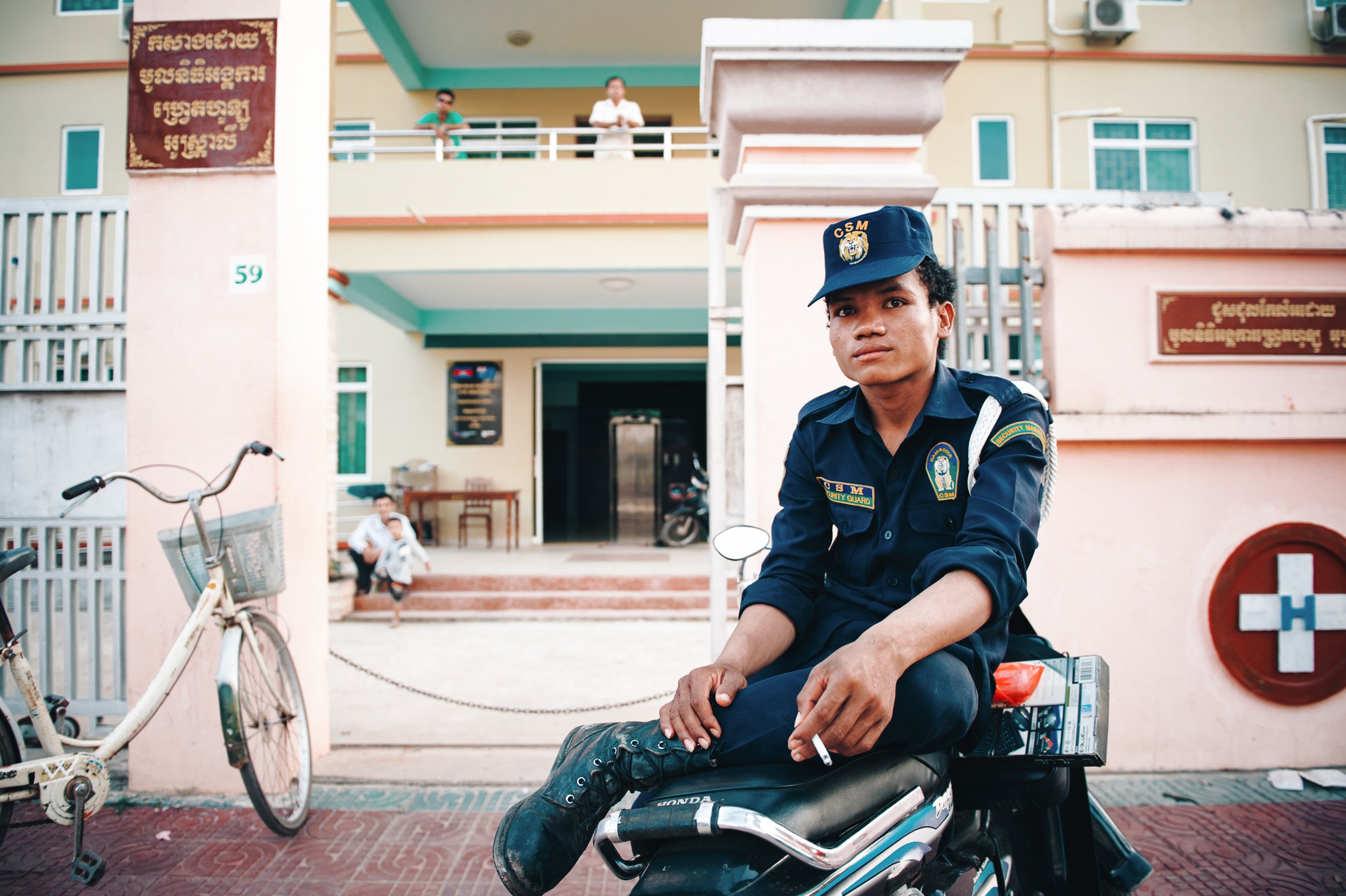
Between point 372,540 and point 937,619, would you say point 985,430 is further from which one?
point 372,540

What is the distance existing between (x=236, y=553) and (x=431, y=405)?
30.9ft

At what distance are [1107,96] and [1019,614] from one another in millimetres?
11776

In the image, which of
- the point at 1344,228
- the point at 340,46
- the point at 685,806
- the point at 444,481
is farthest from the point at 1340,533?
the point at 340,46

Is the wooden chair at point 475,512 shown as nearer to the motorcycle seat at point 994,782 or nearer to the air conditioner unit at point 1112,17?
the motorcycle seat at point 994,782

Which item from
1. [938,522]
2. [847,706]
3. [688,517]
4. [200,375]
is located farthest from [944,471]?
[688,517]

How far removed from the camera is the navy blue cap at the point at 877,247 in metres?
1.57

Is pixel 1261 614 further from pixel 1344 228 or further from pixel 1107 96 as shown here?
pixel 1107 96

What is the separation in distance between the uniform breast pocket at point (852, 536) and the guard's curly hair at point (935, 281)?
441 mm

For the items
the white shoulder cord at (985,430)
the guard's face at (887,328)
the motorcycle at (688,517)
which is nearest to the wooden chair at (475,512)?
the motorcycle at (688,517)

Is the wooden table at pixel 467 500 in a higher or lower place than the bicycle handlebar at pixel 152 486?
lower

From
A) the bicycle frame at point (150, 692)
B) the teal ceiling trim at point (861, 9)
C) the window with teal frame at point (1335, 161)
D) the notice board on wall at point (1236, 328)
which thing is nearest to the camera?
the bicycle frame at point (150, 692)

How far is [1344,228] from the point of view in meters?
3.22

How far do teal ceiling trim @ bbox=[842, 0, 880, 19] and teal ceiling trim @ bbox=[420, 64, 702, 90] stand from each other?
2432mm

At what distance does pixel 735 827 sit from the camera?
44.3 inches
